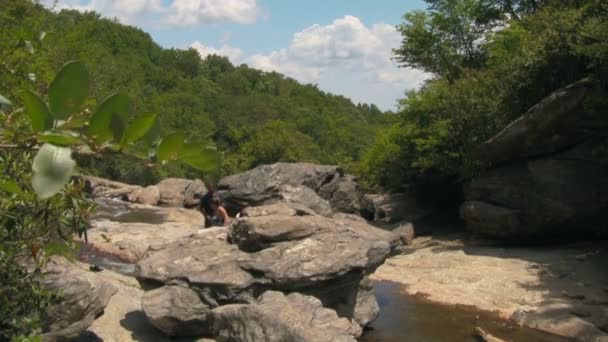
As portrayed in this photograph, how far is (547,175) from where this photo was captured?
1588 centimetres

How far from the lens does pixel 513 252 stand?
15.8 m

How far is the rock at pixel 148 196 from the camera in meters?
30.5

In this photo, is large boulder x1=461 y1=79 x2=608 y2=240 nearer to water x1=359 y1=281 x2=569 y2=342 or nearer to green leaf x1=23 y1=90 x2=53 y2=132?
water x1=359 y1=281 x2=569 y2=342

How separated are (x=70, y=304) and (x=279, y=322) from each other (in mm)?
2414

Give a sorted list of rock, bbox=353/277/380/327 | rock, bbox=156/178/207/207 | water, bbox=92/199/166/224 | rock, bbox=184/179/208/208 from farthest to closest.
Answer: rock, bbox=156/178/207/207 → rock, bbox=184/179/208/208 → water, bbox=92/199/166/224 → rock, bbox=353/277/380/327

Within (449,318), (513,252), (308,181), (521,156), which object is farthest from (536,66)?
(308,181)

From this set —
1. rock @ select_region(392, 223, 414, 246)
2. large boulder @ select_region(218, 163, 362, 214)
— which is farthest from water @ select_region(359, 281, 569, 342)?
large boulder @ select_region(218, 163, 362, 214)

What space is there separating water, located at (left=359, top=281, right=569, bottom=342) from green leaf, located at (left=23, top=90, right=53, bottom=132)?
31.0 feet

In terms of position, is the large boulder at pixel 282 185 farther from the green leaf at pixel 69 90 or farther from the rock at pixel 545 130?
the green leaf at pixel 69 90

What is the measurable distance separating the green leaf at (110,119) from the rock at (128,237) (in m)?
11.4

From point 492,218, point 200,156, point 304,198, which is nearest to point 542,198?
point 492,218

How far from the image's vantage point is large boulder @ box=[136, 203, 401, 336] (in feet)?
30.1

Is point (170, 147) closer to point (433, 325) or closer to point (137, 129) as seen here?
point (137, 129)

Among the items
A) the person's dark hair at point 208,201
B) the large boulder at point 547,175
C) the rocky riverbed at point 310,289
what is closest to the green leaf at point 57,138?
the rocky riverbed at point 310,289
